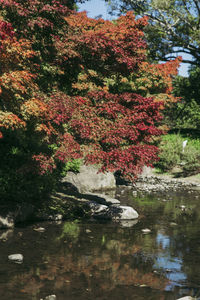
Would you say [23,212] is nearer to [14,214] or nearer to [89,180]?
[14,214]

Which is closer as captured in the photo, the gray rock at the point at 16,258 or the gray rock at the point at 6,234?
the gray rock at the point at 16,258

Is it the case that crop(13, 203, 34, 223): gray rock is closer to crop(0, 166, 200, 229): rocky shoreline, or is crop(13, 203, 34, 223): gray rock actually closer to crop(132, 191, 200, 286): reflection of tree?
crop(0, 166, 200, 229): rocky shoreline

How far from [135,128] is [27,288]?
544cm

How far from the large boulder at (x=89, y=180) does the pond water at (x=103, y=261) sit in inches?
252

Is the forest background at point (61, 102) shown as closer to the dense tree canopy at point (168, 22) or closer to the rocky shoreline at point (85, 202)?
the rocky shoreline at point (85, 202)

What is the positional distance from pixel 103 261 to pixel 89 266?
0.48 meters

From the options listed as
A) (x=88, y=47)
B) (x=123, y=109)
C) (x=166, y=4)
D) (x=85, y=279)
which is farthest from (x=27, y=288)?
(x=166, y=4)

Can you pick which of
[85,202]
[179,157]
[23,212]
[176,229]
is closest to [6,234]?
[23,212]

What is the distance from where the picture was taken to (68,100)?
9.29 metres

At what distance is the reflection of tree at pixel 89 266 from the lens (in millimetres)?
5883

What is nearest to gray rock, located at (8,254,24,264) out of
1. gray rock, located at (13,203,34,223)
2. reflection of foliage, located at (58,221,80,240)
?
reflection of foliage, located at (58,221,80,240)

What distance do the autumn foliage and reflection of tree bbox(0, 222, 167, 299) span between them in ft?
6.09

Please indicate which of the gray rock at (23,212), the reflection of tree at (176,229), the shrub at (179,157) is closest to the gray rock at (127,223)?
the reflection of tree at (176,229)

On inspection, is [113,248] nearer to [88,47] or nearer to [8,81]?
[8,81]
